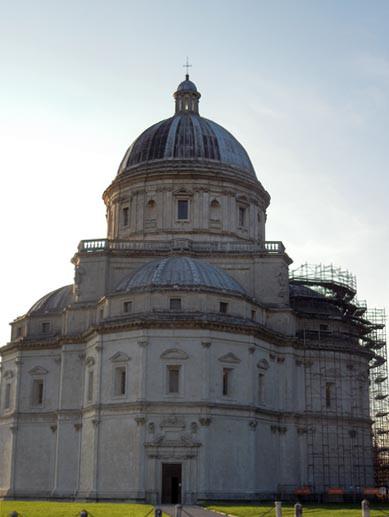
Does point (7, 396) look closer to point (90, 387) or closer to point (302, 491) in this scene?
point (90, 387)

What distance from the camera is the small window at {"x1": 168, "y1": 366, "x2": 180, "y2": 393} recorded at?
51.7 m

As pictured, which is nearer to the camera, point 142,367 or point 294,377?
point 142,367

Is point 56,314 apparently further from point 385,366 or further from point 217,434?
point 385,366

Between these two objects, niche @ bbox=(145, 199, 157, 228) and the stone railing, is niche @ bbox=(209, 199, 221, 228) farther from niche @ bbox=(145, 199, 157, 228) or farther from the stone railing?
niche @ bbox=(145, 199, 157, 228)

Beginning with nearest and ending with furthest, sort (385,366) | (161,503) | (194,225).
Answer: (161,503)
(194,225)
(385,366)

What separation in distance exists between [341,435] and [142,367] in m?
17.3

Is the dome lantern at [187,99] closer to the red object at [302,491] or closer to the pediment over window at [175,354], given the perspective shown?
the pediment over window at [175,354]

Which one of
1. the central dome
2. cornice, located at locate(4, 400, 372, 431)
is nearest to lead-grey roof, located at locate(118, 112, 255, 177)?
the central dome

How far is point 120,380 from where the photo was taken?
53.0 meters

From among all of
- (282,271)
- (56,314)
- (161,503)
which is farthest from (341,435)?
(56,314)

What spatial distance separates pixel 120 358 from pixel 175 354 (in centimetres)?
362

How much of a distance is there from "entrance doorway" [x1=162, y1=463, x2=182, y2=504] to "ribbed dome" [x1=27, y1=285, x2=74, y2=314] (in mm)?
17656

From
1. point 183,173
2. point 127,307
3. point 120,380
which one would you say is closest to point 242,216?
point 183,173

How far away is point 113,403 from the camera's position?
5209 centimetres
